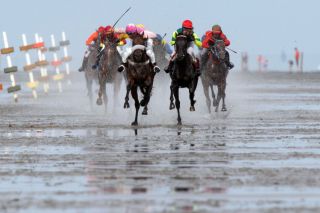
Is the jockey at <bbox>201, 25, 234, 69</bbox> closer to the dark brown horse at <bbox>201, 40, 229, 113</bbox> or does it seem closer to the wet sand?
the dark brown horse at <bbox>201, 40, 229, 113</bbox>

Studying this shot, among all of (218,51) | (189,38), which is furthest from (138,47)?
(218,51)

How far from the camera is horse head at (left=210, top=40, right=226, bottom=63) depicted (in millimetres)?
29766

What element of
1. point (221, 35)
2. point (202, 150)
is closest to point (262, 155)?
point (202, 150)

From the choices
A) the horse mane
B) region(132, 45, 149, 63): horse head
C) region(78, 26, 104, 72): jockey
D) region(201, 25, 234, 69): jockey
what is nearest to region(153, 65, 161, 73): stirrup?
region(132, 45, 149, 63): horse head

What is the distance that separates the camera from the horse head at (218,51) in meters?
Result: 29.8

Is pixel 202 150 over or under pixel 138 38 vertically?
under

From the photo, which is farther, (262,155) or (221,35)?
(221,35)

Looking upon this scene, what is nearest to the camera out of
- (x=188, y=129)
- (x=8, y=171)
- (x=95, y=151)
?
(x=8, y=171)

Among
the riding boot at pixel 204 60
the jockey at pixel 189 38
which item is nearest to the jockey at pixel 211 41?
the riding boot at pixel 204 60

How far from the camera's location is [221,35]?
99.1 feet

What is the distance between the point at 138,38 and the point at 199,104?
386 inches

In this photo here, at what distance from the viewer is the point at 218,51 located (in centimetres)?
2978

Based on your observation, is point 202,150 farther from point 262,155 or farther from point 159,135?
point 159,135

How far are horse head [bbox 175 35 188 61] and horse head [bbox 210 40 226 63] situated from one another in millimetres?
5086
